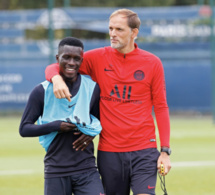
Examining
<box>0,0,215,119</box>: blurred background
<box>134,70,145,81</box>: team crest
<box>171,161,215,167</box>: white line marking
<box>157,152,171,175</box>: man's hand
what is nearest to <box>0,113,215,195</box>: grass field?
<box>171,161,215,167</box>: white line marking

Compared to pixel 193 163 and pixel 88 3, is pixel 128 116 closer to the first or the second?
pixel 193 163

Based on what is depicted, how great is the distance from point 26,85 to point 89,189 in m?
18.3

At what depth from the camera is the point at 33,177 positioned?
36.0 ft

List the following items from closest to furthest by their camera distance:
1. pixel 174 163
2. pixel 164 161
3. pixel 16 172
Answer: pixel 164 161
pixel 16 172
pixel 174 163

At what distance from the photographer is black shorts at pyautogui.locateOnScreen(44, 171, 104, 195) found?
561 centimetres

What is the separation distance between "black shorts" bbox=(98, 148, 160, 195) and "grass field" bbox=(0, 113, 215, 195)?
3462mm

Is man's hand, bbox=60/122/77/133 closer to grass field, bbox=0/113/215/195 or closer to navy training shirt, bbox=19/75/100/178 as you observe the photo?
navy training shirt, bbox=19/75/100/178

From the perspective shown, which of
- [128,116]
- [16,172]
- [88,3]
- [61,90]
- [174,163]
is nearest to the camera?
[61,90]

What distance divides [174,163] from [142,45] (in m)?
11.2

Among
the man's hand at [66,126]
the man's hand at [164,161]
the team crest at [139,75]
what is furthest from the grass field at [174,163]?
the man's hand at [66,126]

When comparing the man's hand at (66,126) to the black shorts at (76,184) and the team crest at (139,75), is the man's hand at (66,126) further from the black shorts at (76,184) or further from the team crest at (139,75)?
the team crest at (139,75)

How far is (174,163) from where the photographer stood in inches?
498

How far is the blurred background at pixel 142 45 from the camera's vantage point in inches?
920

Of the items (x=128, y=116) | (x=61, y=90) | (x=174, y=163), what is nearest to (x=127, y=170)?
(x=128, y=116)
